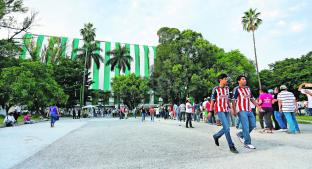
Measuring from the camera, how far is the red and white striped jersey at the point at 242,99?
643 centimetres

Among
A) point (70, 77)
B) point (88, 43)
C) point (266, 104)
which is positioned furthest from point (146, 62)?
point (266, 104)

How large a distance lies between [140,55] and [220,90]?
56220mm

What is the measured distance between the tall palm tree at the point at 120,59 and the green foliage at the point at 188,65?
659 inches

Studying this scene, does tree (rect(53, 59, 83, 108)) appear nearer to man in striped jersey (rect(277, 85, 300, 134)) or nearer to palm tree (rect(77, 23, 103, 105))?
palm tree (rect(77, 23, 103, 105))

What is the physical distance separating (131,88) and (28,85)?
23.9 metres

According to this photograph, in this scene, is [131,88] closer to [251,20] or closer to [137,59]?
[137,59]

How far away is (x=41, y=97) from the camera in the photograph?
30547 millimetres

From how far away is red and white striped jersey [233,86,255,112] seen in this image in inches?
253

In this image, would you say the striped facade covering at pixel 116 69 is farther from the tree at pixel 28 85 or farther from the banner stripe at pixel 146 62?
the tree at pixel 28 85

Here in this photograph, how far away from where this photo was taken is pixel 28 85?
28.5 m

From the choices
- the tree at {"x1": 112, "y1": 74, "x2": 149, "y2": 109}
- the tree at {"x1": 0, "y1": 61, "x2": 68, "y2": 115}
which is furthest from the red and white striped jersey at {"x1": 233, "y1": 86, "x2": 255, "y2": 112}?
the tree at {"x1": 112, "y1": 74, "x2": 149, "y2": 109}

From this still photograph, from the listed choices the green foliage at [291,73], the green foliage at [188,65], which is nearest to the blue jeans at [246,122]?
the green foliage at [188,65]

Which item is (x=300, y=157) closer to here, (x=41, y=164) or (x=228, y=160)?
(x=228, y=160)

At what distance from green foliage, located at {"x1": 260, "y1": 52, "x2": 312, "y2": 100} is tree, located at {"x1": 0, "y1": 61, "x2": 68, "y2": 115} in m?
36.9
